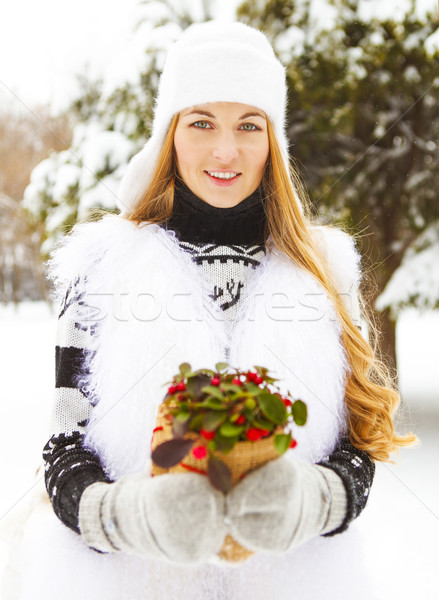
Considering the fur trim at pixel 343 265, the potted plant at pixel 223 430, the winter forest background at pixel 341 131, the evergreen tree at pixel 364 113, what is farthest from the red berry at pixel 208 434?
the evergreen tree at pixel 364 113

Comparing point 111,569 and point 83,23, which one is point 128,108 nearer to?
point 83,23

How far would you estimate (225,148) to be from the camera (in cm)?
111

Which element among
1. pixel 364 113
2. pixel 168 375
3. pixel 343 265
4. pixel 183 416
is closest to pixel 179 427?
pixel 183 416

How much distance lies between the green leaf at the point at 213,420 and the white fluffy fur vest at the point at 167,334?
1.15ft

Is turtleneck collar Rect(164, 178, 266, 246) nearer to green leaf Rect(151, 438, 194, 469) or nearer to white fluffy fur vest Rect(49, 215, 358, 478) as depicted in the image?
white fluffy fur vest Rect(49, 215, 358, 478)

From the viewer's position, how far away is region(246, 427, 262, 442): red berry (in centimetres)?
72

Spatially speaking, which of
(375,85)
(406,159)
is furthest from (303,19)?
(406,159)

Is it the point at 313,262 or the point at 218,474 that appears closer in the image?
the point at 218,474

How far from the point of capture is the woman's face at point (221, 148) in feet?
3.72

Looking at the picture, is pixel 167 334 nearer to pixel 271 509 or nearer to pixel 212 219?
pixel 212 219

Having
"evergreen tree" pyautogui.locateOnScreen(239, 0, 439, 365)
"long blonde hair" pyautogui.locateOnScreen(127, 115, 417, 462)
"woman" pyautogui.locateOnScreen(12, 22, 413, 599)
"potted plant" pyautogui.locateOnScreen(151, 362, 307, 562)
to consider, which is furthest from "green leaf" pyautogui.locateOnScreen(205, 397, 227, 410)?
"evergreen tree" pyautogui.locateOnScreen(239, 0, 439, 365)

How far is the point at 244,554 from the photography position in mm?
772

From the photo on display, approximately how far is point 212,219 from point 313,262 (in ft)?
0.85

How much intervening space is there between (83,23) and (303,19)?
5.10 feet
